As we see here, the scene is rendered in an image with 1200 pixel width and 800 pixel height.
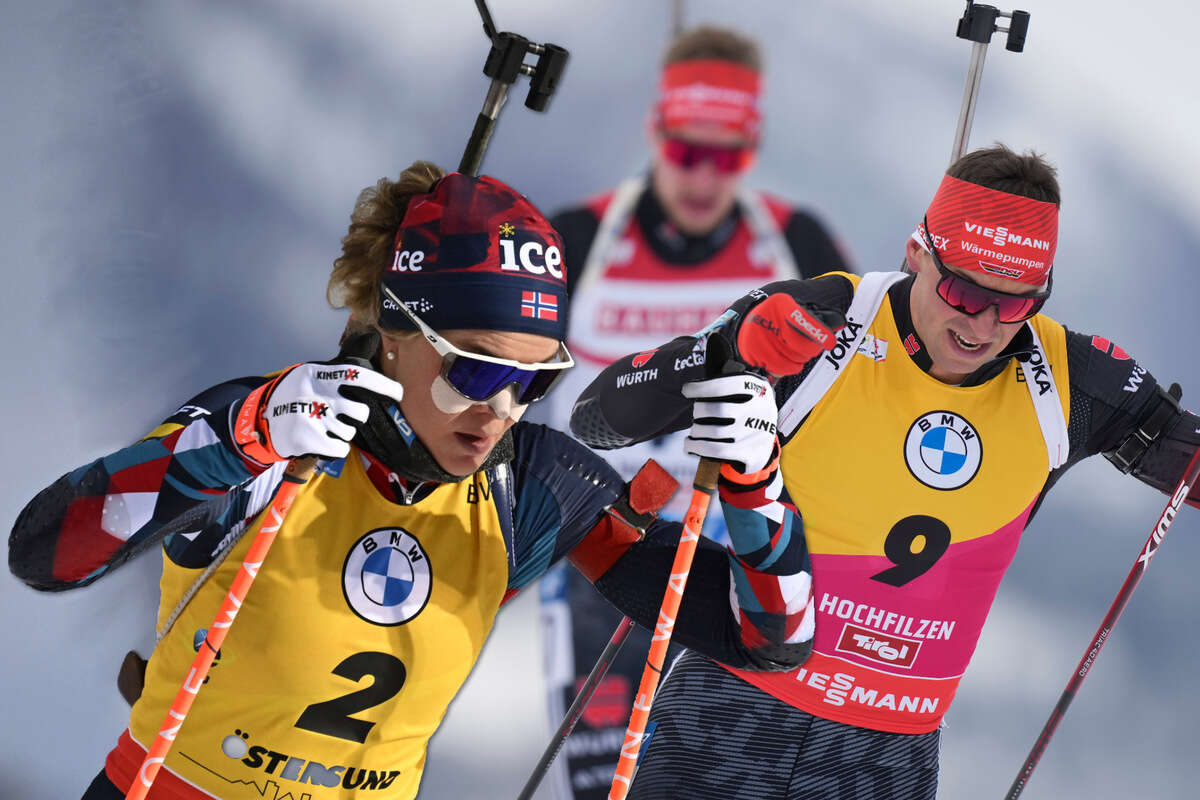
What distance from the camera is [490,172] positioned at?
4.84 metres

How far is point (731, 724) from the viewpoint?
277 cm

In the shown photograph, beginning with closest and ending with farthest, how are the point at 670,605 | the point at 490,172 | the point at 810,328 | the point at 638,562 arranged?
1. the point at 810,328
2. the point at 670,605
3. the point at 638,562
4. the point at 490,172

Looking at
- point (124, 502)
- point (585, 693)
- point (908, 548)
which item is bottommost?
point (585, 693)

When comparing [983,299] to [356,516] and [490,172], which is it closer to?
[356,516]

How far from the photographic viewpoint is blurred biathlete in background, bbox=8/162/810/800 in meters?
1.87

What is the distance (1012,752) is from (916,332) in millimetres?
2987

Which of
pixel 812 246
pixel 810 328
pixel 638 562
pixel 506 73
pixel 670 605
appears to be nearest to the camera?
pixel 810 328

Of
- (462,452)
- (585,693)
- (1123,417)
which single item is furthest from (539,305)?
(1123,417)

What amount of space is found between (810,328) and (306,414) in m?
0.81

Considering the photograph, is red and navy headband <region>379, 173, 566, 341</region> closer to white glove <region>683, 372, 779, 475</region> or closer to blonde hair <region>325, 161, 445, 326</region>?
blonde hair <region>325, 161, 445, 326</region>

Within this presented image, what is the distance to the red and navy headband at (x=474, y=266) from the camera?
1963mm

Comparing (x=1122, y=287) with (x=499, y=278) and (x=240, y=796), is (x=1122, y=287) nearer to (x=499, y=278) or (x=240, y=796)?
(x=499, y=278)

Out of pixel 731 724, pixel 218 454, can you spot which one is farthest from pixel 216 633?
pixel 731 724

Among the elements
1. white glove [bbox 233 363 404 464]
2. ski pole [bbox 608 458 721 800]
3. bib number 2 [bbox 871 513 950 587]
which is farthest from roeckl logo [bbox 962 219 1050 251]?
white glove [bbox 233 363 404 464]
